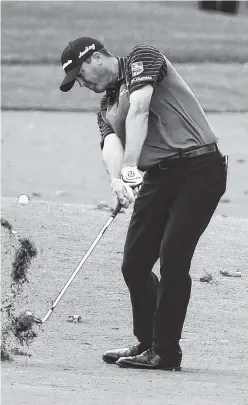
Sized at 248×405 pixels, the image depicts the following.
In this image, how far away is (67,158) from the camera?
14.4 meters

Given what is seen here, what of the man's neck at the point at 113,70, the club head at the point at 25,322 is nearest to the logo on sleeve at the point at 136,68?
the man's neck at the point at 113,70

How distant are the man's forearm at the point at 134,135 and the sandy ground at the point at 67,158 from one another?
4956 millimetres

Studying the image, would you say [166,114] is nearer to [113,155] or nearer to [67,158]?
[113,155]

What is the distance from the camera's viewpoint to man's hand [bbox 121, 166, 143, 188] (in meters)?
5.82

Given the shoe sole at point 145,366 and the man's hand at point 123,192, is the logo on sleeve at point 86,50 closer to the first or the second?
the man's hand at point 123,192

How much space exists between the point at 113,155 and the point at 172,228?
0.47 m

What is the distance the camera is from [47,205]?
989cm

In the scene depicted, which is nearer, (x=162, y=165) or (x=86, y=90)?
(x=162, y=165)

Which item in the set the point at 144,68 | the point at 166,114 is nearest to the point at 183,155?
the point at 166,114

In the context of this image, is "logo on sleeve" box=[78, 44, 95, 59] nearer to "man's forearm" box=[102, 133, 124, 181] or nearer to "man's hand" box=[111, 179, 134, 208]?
"man's forearm" box=[102, 133, 124, 181]

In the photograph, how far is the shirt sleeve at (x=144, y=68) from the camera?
19.2 ft

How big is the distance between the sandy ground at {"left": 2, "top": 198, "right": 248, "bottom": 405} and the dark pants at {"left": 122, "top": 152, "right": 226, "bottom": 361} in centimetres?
27

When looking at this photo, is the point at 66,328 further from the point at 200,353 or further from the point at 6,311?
the point at 200,353

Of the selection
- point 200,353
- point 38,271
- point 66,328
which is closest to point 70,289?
point 38,271
